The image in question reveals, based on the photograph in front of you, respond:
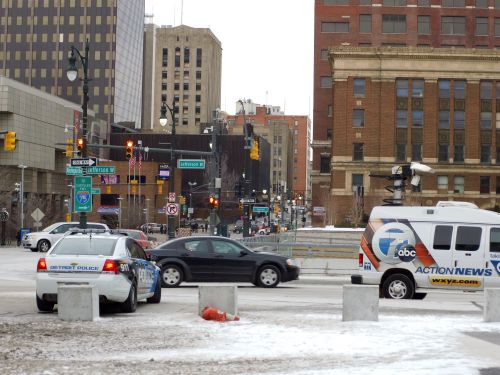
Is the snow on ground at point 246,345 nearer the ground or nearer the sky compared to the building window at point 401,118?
nearer the ground

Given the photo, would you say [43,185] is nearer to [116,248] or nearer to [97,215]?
[97,215]

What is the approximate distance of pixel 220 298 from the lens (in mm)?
14789

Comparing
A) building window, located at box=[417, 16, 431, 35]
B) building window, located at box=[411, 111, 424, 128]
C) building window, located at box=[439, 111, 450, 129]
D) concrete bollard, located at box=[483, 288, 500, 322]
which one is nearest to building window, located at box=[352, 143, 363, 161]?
building window, located at box=[411, 111, 424, 128]

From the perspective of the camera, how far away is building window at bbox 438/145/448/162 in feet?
292

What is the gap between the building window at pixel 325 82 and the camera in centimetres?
10288

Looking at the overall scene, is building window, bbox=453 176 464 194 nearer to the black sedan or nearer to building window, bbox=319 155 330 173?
building window, bbox=319 155 330 173

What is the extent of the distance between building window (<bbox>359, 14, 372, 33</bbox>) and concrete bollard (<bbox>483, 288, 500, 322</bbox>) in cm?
8461

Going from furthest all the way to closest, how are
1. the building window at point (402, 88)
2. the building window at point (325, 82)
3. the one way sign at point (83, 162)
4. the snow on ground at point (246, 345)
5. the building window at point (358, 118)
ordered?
the building window at point (325, 82), the building window at point (402, 88), the building window at point (358, 118), the one way sign at point (83, 162), the snow on ground at point (246, 345)

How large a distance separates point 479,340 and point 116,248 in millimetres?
7010

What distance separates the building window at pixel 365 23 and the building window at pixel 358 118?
13355 millimetres

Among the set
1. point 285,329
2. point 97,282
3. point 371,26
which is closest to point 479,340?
point 285,329

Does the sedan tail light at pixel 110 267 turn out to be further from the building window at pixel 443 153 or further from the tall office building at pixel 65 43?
the tall office building at pixel 65 43

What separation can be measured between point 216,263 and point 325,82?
8144 centimetres

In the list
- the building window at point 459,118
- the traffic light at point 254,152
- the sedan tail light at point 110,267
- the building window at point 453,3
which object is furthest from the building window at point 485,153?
the sedan tail light at point 110,267
